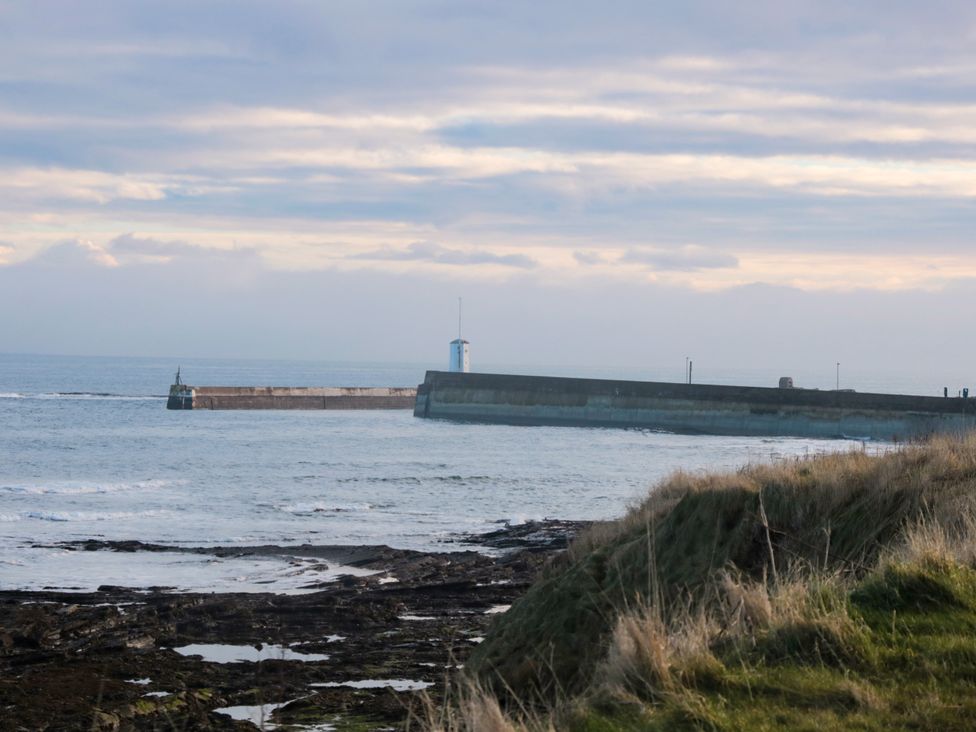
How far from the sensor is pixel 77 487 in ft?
128

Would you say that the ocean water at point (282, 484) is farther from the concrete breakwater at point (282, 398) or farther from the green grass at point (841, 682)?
the concrete breakwater at point (282, 398)

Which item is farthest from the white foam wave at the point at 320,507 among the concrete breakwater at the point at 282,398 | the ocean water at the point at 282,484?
the concrete breakwater at the point at 282,398

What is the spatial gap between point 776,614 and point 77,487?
36.6m

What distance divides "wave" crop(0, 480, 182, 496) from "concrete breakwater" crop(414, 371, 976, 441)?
3556 centimetres

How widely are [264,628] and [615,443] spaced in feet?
149

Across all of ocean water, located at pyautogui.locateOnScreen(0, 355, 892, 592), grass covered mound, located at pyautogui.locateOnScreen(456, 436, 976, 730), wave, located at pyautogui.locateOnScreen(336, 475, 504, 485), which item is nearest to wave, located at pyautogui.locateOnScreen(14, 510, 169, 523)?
ocean water, located at pyautogui.locateOnScreen(0, 355, 892, 592)

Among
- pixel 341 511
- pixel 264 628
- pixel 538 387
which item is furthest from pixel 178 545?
pixel 538 387

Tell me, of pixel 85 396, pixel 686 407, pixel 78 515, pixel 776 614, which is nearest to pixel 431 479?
pixel 78 515

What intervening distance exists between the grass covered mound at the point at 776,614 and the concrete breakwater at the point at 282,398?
8114 cm

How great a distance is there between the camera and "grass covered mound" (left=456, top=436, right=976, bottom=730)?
4.93m

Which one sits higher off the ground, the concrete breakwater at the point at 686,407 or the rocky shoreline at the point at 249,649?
the concrete breakwater at the point at 686,407

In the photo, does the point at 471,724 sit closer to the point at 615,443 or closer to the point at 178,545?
the point at 178,545

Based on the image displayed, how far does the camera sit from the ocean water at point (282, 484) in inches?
907

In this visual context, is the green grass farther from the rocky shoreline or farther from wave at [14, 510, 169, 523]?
wave at [14, 510, 169, 523]
